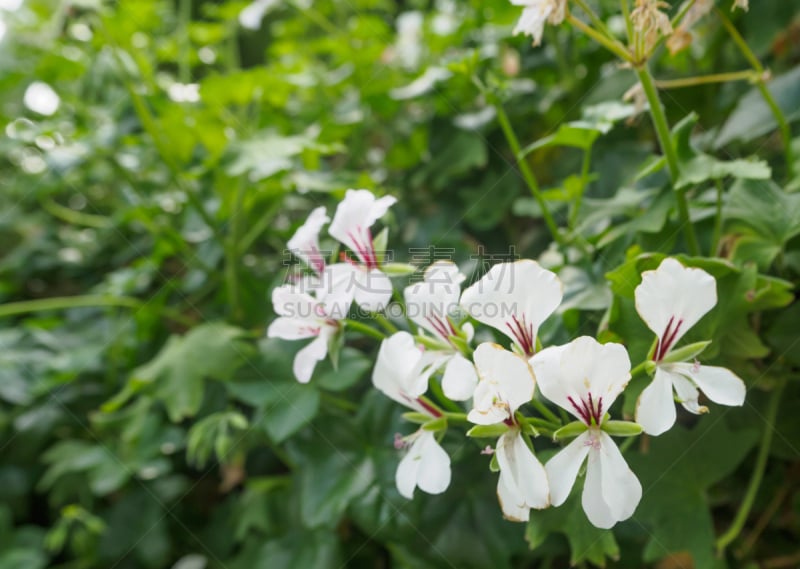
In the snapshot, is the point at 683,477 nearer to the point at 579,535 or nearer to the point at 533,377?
the point at 579,535

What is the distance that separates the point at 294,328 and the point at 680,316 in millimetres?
257

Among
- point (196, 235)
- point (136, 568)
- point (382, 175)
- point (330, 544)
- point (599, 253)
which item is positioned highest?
point (599, 253)

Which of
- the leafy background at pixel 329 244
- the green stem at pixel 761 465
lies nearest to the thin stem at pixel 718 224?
the leafy background at pixel 329 244

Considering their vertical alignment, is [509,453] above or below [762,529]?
above

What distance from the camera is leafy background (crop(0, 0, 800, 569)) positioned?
55 centimetres

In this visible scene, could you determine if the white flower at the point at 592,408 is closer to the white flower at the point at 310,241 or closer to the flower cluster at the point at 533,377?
the flower cluster at the point at 533,377

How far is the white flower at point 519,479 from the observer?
0.35 metres

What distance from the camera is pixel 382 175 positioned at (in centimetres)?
96

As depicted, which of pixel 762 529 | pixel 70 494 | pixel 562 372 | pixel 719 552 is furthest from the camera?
pixel 70 494

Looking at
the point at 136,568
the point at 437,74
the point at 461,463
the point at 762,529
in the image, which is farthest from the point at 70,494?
the point at 762,529

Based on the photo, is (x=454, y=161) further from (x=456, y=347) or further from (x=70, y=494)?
(x=70, y=494)

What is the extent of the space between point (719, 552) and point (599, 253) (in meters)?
0.28

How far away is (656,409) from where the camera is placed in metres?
0.35

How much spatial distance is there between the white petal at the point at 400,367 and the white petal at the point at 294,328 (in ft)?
0.21
